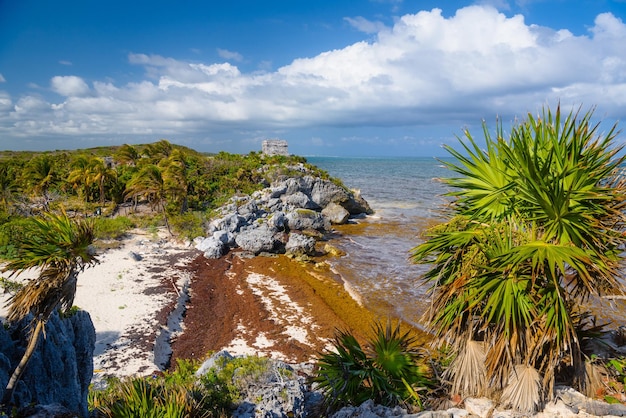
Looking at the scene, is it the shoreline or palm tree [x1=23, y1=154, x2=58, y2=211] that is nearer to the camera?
the shoreline

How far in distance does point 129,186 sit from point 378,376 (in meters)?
24.5

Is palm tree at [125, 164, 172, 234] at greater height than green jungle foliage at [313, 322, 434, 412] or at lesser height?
greater

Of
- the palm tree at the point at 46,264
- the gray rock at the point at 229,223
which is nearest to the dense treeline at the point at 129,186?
the gray rock at the point at 229,223

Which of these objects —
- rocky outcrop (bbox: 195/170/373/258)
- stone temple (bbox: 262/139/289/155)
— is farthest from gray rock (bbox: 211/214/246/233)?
stone temple (bbox: 262/139/289/155)

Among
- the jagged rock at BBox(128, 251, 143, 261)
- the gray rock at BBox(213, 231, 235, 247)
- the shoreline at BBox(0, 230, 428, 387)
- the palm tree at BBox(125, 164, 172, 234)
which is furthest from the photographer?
the palm tree at BBox(125, 164, 172, 234)

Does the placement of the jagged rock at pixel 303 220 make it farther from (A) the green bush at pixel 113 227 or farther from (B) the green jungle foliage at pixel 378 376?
(B) the green jungle foliage at pixel 378 376

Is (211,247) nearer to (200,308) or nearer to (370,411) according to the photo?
(200,308)

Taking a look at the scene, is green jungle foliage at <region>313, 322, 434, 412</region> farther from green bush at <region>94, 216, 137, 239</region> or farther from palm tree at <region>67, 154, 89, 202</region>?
palm tree at <region>67, 154, 89, 202</region>

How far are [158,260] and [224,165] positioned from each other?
Answer: 2345 cm

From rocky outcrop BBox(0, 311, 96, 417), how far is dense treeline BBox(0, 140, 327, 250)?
1398 centimetres

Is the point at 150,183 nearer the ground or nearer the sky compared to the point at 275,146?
nearer the ground

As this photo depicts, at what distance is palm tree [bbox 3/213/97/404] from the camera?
4.95 meters

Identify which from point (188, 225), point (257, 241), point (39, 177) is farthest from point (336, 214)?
point (39, 177)

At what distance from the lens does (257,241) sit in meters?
22.9
